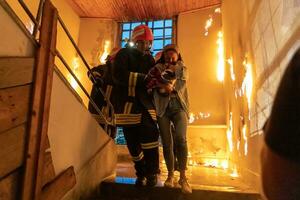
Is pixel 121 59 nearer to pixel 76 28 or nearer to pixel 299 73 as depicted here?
pixel 299 73

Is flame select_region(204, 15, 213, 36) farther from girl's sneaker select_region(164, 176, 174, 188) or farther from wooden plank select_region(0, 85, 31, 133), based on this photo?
wooden plank select_region(0, 85, 31, 133)

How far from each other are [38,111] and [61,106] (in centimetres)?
32

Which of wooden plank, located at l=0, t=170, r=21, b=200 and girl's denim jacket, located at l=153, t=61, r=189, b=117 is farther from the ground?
girl's denim jacket, located at l=153, t=61, r=189, b=117

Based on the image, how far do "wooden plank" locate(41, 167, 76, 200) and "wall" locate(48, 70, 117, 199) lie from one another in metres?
0.05

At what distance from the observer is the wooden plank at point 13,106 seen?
131cm

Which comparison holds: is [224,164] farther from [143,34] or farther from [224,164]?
[143,34]

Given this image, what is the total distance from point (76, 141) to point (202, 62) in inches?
184

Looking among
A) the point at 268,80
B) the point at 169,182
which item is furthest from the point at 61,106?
the point at 268,80

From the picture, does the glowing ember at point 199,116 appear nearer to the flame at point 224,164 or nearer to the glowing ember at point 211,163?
the glowing ember at point 211,163

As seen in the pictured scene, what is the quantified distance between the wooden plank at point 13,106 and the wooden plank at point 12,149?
0.03m

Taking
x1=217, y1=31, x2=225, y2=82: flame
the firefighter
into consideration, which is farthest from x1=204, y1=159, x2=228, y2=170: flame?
the firefighter

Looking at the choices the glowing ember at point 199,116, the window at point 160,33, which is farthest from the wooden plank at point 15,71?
the window at point 160,33

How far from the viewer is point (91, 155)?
236cm

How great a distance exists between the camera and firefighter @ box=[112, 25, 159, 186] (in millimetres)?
2264
